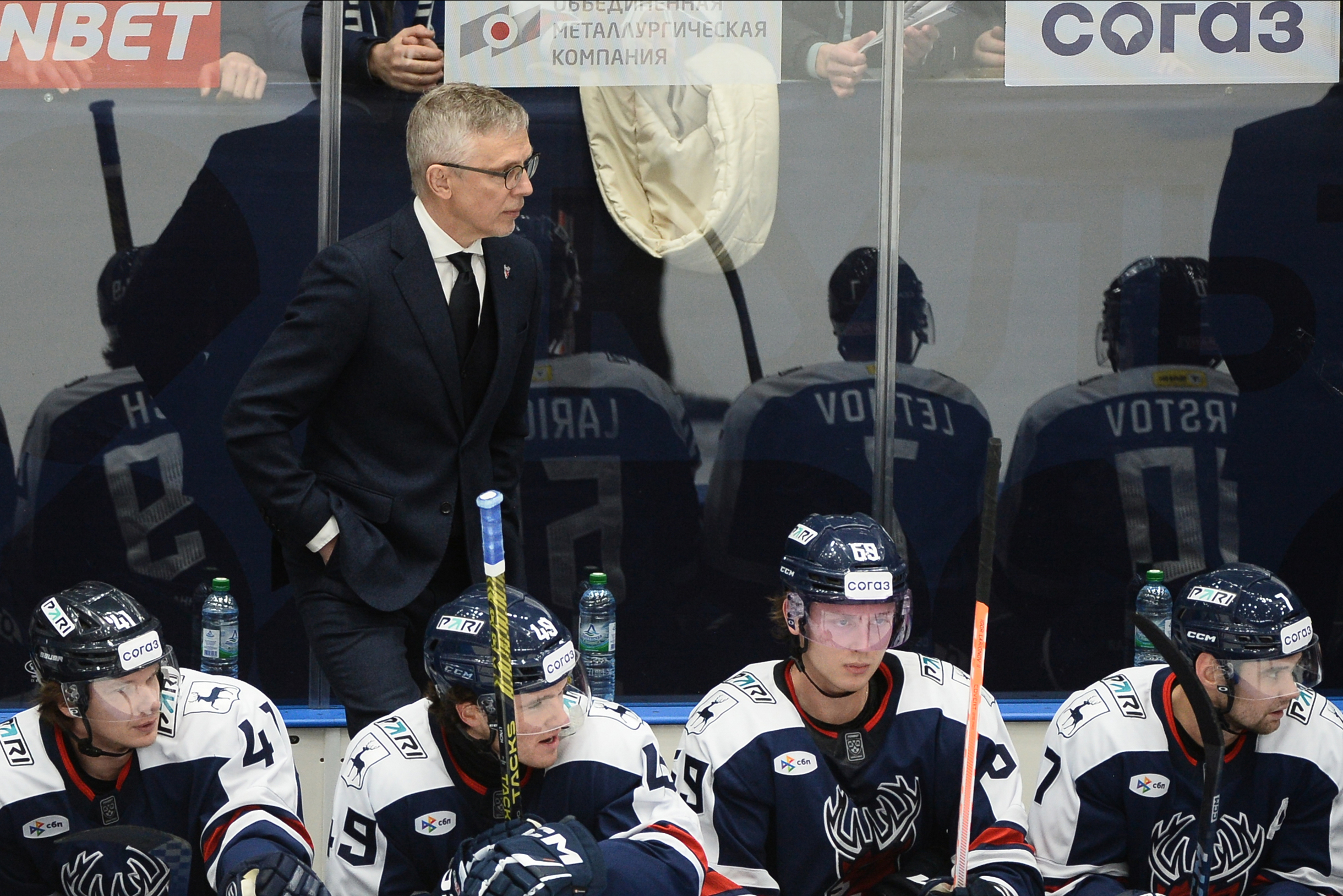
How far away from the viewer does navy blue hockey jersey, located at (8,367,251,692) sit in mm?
4070

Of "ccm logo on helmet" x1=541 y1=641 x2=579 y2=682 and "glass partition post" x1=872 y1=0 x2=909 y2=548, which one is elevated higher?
"glass partition post" x1=872 y1=0 x2=909 y2=548

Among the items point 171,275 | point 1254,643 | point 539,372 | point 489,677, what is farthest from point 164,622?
point 1254,643

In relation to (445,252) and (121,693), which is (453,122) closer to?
(445,252)

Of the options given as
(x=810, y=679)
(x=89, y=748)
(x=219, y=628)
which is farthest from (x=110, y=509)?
(x=810, y=679)

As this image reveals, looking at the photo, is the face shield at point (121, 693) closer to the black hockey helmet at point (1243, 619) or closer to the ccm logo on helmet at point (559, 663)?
the ccm logo on helmet at point (559, 663)

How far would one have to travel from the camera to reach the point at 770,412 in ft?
13.7

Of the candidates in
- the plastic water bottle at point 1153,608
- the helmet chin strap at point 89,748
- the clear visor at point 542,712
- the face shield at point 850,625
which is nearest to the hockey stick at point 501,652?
the clear visor at point 542,712

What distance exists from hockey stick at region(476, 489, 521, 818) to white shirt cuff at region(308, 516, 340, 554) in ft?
2.26

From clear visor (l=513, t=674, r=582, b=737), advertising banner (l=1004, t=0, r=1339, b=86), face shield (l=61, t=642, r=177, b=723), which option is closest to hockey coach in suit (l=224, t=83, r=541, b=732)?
face shield (l=61, t=642, r=177, b=723)

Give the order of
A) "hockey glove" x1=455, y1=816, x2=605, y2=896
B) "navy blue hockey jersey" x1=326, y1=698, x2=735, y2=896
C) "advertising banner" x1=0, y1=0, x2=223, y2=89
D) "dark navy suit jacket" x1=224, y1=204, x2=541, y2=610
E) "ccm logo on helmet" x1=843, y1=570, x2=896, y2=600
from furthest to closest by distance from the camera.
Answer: "advertising banner" x1=0, y1=0, x2=223, y2=89 < "dark navy suit jacket" x1=224, y1=204, x2=541, y2=610 < "ccm logo on helmet" x1=843, y1=570, x2=896, y2=600 < "navy blue hockey jersey" x1=326, y1=698, x2=735, y2=896 < "hockey glove" x1=455, y1=816, x2=605, y2=896

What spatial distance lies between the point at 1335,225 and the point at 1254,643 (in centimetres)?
177

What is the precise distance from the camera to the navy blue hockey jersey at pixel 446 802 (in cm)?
255

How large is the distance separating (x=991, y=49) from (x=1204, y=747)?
203 cm

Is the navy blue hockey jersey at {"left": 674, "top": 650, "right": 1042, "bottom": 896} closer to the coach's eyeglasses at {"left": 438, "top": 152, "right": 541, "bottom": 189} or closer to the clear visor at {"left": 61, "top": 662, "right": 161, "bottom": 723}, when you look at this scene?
the clear visor at {"left": 61, "top": 662, "right": 161, "bottom": 723}
